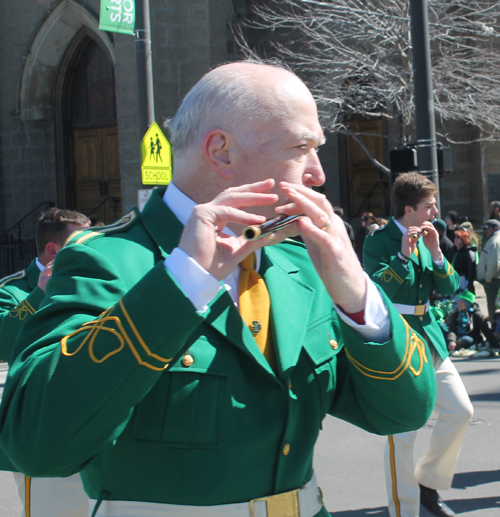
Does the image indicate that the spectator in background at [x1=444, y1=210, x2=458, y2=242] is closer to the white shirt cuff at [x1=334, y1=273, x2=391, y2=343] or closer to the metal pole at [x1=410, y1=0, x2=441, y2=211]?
the metal pole at [x1=410, y1=0, x2=441, y2=211]

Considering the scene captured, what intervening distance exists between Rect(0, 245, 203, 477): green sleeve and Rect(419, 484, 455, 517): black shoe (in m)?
3.76

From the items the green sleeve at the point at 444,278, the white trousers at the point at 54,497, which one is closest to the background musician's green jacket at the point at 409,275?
the green sleeve at the point at 444,278

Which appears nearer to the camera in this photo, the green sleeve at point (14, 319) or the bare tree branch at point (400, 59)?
the green sleeve at point (14, 319)

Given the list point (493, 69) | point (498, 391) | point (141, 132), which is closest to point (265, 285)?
point (498, 391)

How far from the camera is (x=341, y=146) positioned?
18.6 m

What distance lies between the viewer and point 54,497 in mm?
3502

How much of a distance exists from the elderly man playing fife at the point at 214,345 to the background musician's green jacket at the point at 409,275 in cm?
289

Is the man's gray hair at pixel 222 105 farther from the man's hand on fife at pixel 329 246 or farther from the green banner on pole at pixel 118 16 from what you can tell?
the green banner on pole at pixel 118 16

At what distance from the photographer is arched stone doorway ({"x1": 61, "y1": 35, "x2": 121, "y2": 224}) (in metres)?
19.6

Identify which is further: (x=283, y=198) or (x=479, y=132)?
(x=479, y=132)

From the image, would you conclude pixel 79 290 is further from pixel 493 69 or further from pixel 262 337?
pixel 493 69

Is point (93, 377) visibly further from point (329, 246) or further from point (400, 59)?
point (400, 59)

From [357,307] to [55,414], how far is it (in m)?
0.73

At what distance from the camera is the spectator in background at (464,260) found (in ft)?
35.9
